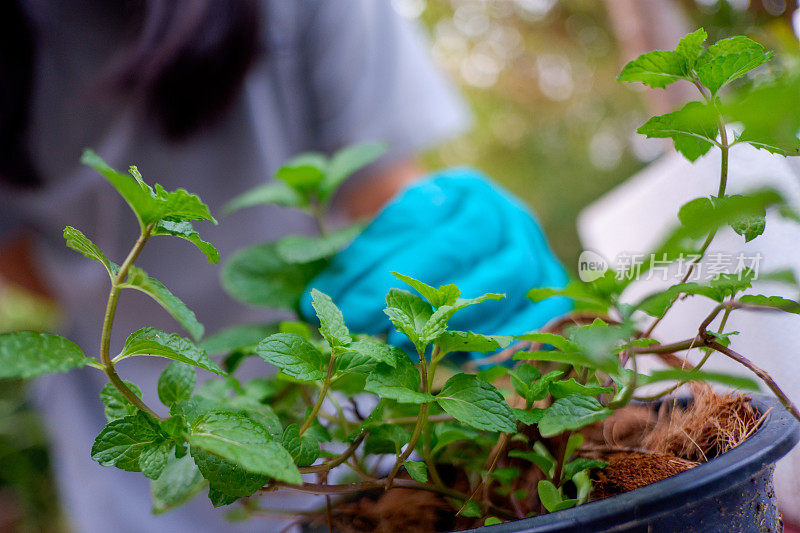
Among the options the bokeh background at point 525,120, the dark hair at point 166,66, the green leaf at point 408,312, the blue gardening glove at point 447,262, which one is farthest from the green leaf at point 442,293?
the bokeh background at point 525,120

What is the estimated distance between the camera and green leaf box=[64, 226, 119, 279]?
0.17m

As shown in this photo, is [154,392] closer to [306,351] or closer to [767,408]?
[306,351]

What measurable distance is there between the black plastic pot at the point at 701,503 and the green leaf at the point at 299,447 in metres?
0.07

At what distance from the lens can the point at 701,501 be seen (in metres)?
0.17

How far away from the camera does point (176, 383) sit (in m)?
0.23

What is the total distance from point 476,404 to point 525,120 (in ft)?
8.03

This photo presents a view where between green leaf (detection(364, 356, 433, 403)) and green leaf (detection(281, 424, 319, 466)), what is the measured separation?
4cm

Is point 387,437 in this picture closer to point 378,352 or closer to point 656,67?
point 378,352

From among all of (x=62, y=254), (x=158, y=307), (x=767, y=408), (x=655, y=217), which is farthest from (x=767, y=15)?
(x=62, y=254)

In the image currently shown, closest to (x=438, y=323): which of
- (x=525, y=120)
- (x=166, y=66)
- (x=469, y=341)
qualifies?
(x=469, y=341)

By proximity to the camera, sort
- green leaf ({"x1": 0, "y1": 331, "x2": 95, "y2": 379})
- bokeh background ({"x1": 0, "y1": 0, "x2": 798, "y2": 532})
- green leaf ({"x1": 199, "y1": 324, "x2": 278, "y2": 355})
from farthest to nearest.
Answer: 1. bokeh background ({"x1": 0, "y1": 0, "x2": 798, "y2": 532})
2. green leaf ({"x1": 199, "y1": 324, "x2": 278, "y2": 355})
3. green leaf ({"x1": 0, "y1": 331, "x2": 95, "y2": 379})

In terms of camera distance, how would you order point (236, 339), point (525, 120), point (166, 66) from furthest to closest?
point (525, 120) → point (166, 66) → point (236, 339)

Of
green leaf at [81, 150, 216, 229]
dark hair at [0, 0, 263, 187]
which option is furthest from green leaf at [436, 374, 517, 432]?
dark hair at [0, 0, 263, 187]

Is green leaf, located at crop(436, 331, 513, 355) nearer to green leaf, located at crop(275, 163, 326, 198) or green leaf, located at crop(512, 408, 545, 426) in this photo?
green leaf, located at crop(512, 408, 545, 426)
